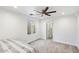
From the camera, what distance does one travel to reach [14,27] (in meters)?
1.63

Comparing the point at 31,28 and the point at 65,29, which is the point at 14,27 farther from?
the point at 65,29

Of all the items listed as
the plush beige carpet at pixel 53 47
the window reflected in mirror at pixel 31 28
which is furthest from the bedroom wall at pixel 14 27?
the plush beige carpet at pixel 53 47

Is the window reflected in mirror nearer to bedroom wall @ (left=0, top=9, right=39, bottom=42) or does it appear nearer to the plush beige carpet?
bedroom wall @ (left=0, top=9, right=39, bottom=42)

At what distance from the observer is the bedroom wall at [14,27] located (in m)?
1.55

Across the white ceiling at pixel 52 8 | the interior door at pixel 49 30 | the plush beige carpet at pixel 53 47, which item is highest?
the white ceiling at pixel 52 8

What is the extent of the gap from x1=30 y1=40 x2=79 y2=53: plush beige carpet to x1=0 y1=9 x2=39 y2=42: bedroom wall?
186 mm

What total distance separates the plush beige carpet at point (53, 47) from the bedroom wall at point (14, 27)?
0.61 feet

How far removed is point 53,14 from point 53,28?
285mm

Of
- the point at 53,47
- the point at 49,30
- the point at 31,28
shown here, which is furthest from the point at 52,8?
the point at 53,47

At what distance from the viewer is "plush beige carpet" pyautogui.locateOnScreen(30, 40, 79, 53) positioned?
1.58 meters

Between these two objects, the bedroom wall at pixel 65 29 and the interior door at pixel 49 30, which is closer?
the bedroom wall at pixel 65 29

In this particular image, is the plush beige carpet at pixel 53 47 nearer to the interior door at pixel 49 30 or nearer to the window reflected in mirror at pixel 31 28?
the interior door at pixel 49 30

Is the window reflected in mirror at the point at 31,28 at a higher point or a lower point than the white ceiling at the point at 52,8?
lower

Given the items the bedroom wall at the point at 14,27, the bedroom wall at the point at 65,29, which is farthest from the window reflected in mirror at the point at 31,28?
the bedroom wall at the point at 65,29
